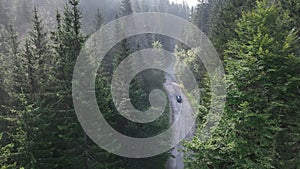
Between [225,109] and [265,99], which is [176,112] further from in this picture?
[265,99]

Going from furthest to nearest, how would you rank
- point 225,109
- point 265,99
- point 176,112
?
point 176,112 → point 225,109 → point 265,99

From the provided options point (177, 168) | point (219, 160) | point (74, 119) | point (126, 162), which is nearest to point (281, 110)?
point (219, 160)

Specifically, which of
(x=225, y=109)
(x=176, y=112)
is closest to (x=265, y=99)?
(x=225, y=109)

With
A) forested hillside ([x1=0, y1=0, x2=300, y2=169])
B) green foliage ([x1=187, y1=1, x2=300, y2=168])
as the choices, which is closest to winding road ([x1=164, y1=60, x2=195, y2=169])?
forested hillside ([x1=0, y1=0, x2=300, y2=169])

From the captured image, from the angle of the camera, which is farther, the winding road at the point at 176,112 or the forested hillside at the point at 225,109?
the winding road at the point at 176,112

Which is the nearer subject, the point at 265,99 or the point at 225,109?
the point at 265,99

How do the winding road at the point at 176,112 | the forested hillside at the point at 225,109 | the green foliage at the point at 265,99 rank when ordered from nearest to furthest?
1. the green foliage at the point at 265,99
2. the forested hillside at the point at 225,109
3. the winding road at the point at 176,112

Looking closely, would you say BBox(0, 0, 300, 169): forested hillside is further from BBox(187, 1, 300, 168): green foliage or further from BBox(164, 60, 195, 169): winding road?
BBox(164, 60, 195, 169): winding road

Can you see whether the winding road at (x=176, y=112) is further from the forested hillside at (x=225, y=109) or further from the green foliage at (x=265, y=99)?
the green foliage at (x=265, y=99)

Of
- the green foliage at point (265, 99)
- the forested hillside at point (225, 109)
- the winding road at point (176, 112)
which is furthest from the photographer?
the winding road at point (176, 112)

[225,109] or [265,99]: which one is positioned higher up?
[265,99]

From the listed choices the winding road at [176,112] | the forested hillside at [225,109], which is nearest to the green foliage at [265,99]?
the forested hillside at [225,109]

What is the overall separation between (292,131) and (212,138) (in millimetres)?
3164

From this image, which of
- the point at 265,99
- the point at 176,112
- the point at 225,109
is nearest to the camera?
the point at 265,99
